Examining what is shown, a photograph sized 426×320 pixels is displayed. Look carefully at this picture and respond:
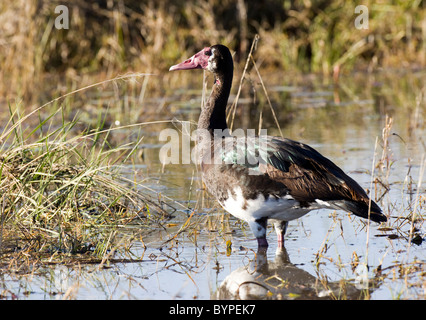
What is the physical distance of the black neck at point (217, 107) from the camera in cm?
603

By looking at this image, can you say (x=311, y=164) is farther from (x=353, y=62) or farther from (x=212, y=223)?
(x=353, y=62)

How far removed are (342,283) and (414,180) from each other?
3.02 metres

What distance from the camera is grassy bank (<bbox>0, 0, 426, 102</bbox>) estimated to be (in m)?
14.1

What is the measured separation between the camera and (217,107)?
20.0 ft

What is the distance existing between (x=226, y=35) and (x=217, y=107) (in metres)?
8.83

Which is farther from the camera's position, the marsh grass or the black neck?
the black neck

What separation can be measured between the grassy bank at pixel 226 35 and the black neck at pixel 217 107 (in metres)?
7.41

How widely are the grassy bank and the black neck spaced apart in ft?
24.3
